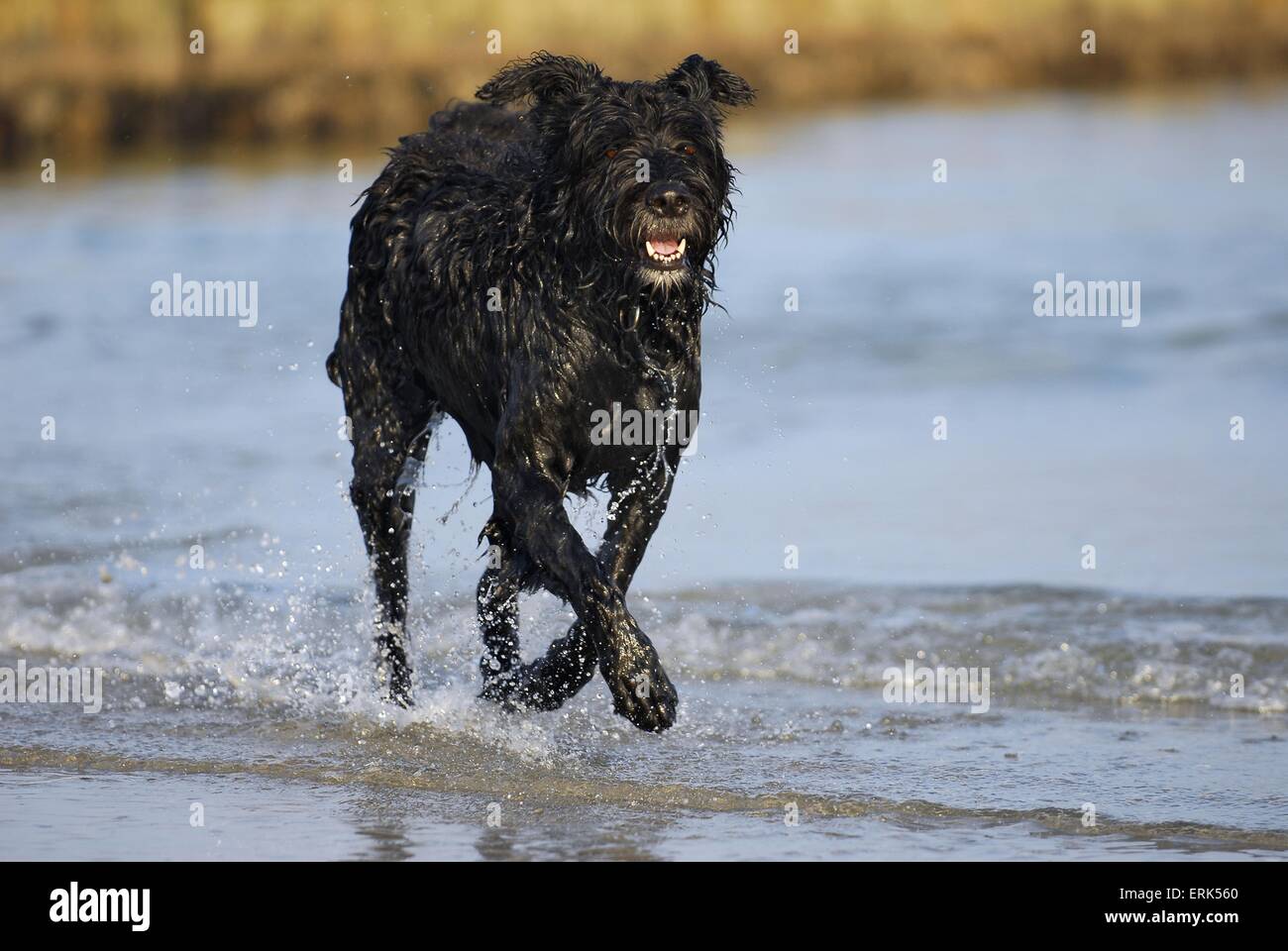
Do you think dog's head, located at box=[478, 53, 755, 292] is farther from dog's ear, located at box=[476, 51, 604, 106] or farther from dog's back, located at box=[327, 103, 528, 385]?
dog's back, located at box=[327, 103, 528, 385]

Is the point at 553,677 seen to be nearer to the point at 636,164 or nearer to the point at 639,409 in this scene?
the point at 639,409

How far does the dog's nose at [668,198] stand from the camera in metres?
Answer: 5.70

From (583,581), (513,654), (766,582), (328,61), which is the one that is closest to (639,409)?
(583,581)

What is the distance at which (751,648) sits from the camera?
801 centimetres

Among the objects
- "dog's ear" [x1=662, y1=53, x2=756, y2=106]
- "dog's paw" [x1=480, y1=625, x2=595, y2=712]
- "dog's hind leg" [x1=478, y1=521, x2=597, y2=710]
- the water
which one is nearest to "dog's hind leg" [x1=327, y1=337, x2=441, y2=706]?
the water

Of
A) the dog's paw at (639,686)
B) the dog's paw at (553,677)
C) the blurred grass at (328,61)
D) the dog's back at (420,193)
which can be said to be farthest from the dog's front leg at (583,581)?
the blurred grass at (328,61)

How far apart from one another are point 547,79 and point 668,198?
0.63m

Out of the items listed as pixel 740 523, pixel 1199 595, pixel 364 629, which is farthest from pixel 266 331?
pixel 1199 595

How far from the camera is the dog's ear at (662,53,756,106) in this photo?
19.7ft

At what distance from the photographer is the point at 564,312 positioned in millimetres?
6168

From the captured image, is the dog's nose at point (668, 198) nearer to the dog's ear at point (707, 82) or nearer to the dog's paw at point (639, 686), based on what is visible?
the dog's ear at point (707, 82)

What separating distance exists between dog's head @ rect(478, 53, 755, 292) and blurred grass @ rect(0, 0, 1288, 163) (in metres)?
18.0

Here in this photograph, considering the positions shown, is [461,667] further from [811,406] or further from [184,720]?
[811,406]

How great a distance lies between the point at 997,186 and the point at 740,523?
12.4m
